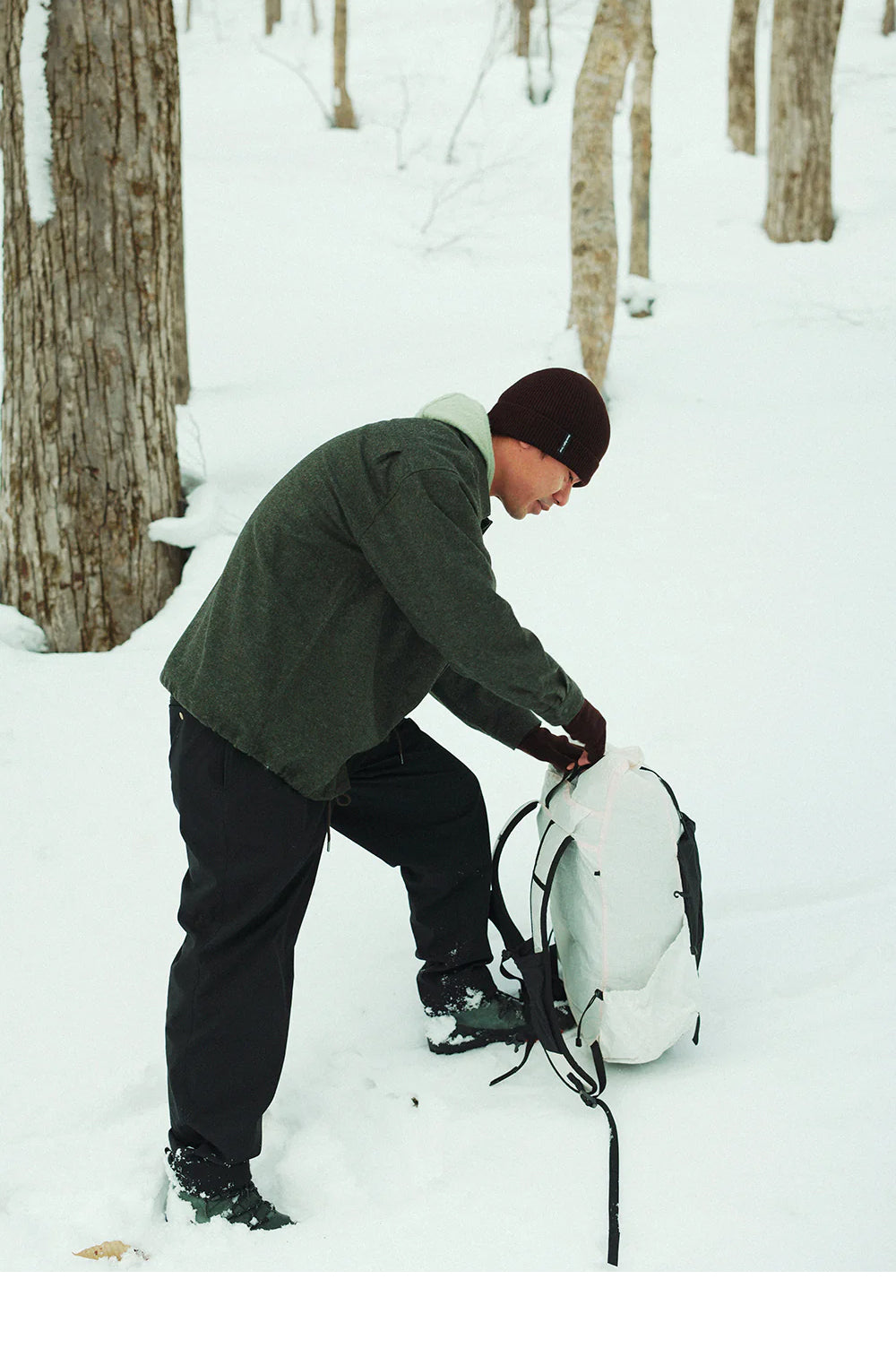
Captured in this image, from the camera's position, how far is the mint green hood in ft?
6.93

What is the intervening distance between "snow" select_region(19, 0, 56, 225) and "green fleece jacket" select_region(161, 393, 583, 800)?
2.51 metres

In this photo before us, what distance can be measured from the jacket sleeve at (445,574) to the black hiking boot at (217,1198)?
106 centimetres

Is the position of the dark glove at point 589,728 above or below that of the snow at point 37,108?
below

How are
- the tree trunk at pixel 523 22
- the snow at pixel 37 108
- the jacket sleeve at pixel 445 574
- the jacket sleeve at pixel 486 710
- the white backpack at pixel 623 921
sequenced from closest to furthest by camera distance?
1. the jacket sleeve at pixel 445 574
2. the white backpack at pixel 623 921
3. the jacket sleeve at pixel 486 710
4. the snow at pixel 37 108
5. the tree trunk at pixel 523 22

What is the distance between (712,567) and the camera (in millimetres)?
4648

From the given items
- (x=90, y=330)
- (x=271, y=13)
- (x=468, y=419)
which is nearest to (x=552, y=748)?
(x=468, y=419)

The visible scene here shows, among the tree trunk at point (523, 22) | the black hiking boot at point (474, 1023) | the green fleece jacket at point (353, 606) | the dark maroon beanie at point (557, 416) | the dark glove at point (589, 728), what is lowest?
the black hiking boot at point (474, 1023)

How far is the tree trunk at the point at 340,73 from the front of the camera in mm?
14305

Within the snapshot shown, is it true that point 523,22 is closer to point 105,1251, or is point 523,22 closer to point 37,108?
point 37,108

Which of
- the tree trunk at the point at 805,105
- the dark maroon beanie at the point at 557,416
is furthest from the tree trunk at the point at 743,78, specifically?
the dark maroon beanie at the point at 557,416

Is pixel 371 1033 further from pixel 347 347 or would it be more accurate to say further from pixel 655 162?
pixel 655 162

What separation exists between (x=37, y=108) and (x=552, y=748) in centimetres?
299

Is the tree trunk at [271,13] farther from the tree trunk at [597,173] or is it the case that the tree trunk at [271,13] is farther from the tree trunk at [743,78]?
the tree trunk at [597,173]

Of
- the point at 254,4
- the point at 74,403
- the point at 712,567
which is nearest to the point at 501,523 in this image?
the point at 712,567
